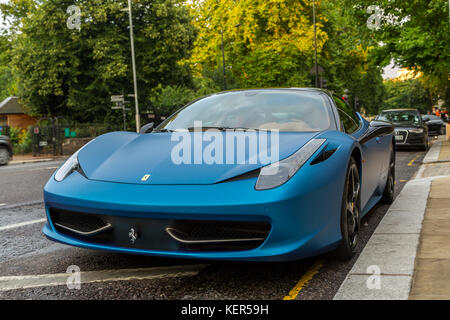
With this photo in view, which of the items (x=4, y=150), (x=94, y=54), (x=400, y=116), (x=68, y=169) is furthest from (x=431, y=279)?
(x=94, y=54)

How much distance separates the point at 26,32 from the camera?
29594mm

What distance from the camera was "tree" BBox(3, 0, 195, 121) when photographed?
1151 inches

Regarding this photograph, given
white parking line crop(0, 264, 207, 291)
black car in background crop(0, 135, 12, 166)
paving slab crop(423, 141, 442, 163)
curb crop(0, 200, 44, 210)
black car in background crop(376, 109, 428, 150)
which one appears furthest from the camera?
black car in background crop(0, 135, 12, 166)

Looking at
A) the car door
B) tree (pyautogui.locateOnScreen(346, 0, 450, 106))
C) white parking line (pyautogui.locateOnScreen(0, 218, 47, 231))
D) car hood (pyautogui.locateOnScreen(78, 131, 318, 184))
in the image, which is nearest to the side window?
the car door

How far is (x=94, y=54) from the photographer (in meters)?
29.6

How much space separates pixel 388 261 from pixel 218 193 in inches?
51.5

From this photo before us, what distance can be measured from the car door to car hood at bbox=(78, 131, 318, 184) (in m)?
0.83

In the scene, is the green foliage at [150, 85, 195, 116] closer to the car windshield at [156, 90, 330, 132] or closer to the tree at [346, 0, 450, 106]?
the tree at [346, 0, 450, 106]

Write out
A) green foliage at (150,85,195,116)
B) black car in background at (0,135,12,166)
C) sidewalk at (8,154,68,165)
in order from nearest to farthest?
black car in background at (0,135,12,166), sidewalk at (8,154,68,165), green foliage at (150,85,195,116)

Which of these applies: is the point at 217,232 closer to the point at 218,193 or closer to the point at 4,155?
the point at 218,193

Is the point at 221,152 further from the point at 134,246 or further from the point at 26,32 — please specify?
the point at 26,32

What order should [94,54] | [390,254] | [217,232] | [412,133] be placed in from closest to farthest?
1. [217,232]
2. [390,254]
3. [412,133]
4. [94,54]
